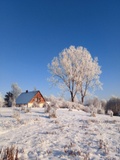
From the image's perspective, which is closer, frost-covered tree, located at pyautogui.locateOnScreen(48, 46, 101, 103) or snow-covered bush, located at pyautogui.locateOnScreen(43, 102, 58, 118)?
snow-covered bush, located at pyautogui.locateOnScreen(43, 102, 58, 118)

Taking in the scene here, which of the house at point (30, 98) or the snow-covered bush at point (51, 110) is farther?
the house at point (30, 98)

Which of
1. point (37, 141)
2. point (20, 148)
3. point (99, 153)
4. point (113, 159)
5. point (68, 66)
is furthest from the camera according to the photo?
point (68, 66)

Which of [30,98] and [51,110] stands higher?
[30,98]

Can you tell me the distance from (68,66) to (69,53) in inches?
104

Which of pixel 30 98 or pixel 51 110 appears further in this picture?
pixel 30 98

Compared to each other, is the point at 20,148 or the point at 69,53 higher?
the point at 69,53

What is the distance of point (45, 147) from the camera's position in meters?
5.46

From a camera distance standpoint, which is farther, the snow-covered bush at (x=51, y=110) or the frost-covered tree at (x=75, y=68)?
the frost-covered tree at (x=75, y=68)

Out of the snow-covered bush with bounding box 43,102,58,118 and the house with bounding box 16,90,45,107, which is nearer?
the snow-covered bush with bounding box 43,102,58,118

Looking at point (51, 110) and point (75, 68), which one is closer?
point (51, 110)

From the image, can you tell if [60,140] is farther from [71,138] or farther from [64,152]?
[64,152]

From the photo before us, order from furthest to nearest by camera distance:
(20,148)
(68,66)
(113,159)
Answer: (68,66), (20,148), (113,159)

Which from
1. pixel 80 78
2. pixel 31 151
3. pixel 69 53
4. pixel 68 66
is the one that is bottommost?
pixel 31 151

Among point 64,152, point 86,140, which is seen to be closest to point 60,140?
point 86,140
